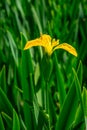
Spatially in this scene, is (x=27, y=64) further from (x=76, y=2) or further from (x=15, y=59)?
(x=76, y=2)

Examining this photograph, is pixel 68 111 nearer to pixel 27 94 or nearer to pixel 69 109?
pixel 69 109

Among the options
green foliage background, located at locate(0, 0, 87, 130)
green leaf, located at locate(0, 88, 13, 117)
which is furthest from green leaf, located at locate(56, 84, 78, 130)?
green leaf, located at locate(0, 88, 13, 117)

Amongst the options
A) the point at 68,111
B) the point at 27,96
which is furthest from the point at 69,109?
the point at 27,96

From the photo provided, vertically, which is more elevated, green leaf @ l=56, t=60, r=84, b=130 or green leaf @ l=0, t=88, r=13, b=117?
green leaf @ l=0, t=88, r=13, b=117

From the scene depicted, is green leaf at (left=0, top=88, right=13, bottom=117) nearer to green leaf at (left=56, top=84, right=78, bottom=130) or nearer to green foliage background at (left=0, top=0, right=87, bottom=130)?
green foliage background at (left=0, top=0, right=87, bottom=130)

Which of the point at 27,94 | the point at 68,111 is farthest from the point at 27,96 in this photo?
the point at 68,111

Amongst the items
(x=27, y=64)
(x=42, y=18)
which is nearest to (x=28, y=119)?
(x=27, y=64)

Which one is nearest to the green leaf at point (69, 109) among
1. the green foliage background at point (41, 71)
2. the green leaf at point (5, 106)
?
the green foliage background at point (41, 71)

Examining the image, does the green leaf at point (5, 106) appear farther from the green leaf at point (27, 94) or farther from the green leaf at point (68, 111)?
the green leaf at point (68, 111)

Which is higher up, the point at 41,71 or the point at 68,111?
the point at 41,71
